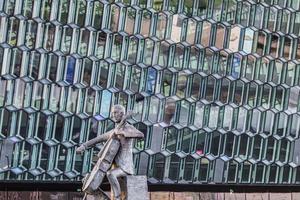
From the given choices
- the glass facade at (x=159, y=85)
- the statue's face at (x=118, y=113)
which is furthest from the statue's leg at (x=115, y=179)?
the glass facade at (x=159, y=85)

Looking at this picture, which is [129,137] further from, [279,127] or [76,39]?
[279,127]

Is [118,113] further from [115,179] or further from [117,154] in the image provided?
[115,179]

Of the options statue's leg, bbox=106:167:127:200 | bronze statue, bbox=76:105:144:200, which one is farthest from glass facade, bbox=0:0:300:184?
statue's leg, bbox=106:167:127:200

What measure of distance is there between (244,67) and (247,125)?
1.34 m

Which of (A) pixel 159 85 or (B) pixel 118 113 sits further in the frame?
(A) pixel 159 85

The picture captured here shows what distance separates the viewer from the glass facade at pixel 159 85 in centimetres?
1903

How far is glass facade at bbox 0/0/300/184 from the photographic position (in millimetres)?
19031

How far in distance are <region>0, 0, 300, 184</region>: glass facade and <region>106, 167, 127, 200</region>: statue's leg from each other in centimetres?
620

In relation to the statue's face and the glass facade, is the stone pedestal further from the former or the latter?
the glass facade

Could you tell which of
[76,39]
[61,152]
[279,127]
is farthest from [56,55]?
[279,127]

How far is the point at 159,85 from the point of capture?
20.1 meters

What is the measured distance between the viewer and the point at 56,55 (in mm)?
19203

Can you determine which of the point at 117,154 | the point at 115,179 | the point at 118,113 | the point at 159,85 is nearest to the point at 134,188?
the point at 115,179

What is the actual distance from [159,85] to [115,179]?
7233 mm
